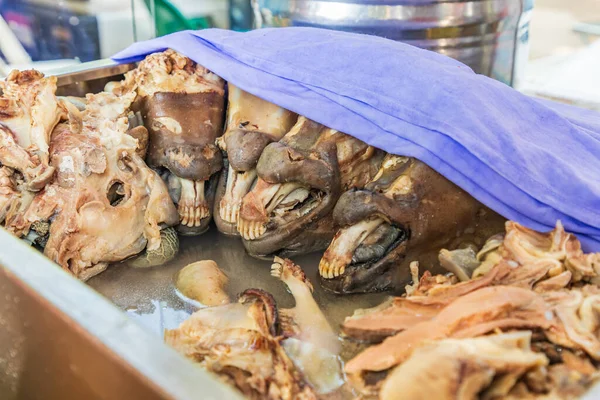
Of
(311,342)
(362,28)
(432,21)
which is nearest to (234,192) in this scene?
(311,342)

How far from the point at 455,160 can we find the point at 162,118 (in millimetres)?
920

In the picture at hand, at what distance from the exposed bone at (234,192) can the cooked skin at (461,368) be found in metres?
0.87

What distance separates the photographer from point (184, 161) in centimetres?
175

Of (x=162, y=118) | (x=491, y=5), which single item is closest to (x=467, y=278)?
(x=162, y=118)

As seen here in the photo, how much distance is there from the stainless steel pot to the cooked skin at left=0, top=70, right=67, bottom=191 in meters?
1.25

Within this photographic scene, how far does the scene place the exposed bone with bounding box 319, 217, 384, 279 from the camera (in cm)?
151

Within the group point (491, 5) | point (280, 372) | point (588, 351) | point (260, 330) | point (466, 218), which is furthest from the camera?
point (491, 5)

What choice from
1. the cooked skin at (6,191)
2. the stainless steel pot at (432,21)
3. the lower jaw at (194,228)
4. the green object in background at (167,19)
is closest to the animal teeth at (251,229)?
the lower jaw at (194,228)

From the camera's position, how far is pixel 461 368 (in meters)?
0.89

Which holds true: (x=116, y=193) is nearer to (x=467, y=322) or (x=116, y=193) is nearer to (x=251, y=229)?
(x=251, y=229)

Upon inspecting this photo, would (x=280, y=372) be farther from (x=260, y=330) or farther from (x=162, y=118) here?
(x=162, y=118)

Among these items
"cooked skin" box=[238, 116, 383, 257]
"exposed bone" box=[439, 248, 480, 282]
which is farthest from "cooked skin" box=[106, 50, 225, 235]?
"exposed bone" box=[439, 248, 480, 282]

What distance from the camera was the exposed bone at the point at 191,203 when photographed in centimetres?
180

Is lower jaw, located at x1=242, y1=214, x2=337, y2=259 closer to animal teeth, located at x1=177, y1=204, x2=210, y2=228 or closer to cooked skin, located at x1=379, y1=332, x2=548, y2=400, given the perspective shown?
animal teeth, located at x1=177, y1=204, x2=210, y2=228
